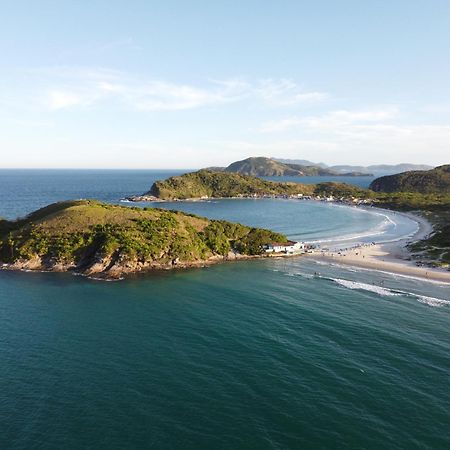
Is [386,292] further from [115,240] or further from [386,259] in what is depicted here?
[115,240]

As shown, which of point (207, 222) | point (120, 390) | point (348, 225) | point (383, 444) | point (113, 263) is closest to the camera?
point (383, 444)

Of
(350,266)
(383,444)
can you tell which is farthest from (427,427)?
(350,266)

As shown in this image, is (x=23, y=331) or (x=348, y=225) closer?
(x=23, y=331)

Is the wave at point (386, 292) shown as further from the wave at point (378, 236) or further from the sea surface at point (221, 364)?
the wave at point (378, 236)

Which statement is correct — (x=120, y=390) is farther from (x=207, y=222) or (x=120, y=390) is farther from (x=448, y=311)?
(x=207, y=222)

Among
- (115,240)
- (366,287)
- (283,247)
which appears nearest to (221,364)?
(366,287)

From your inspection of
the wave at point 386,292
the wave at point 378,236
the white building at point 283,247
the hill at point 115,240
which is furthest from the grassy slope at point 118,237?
the wave at point 386,292

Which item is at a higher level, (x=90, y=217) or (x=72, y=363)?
(x=90, y=217)
